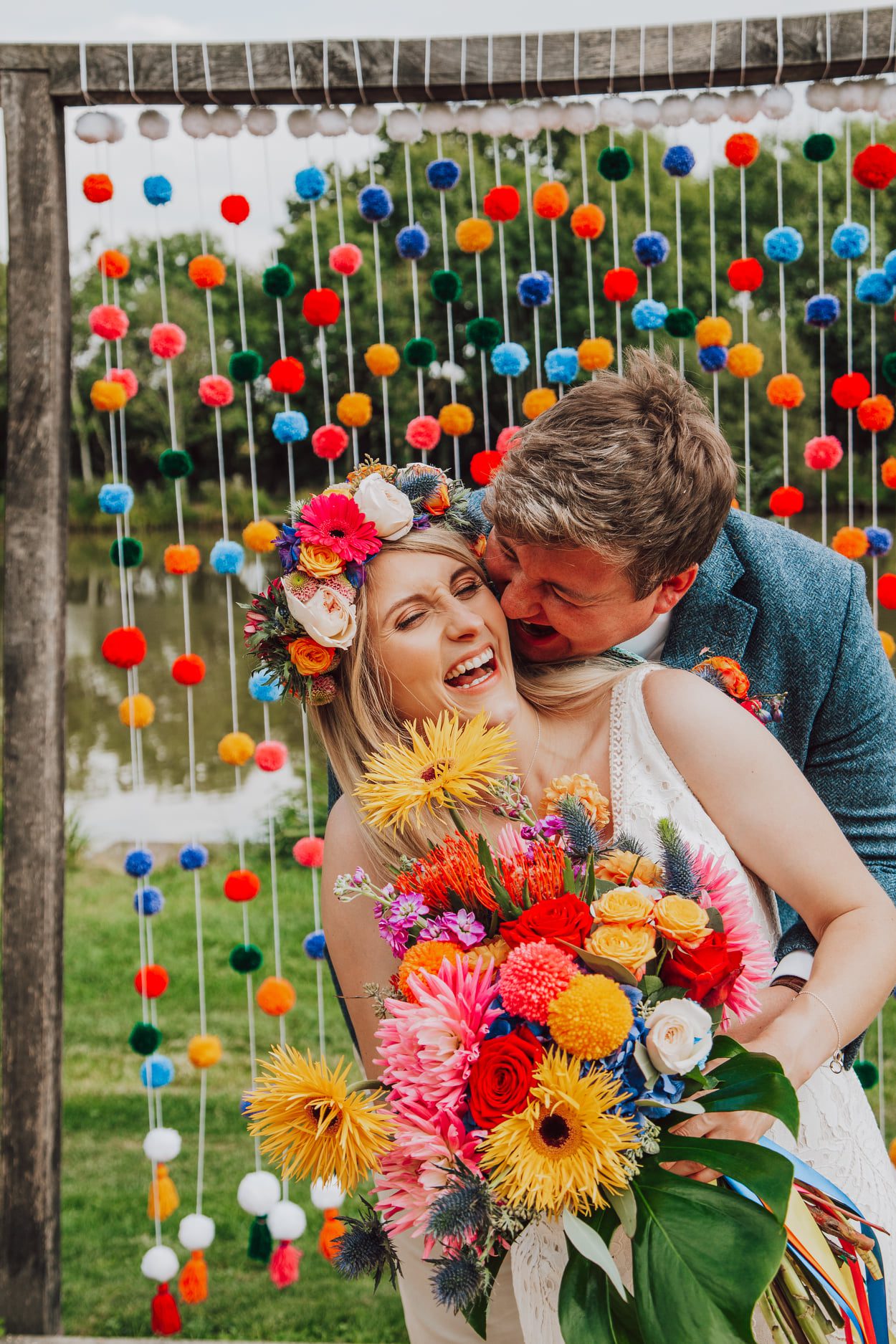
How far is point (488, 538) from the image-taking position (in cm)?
196

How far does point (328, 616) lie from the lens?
180 centimetres

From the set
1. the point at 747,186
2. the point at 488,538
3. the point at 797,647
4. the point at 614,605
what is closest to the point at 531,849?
the point at 614,605

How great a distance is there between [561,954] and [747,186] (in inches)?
411

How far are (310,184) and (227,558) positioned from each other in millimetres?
926

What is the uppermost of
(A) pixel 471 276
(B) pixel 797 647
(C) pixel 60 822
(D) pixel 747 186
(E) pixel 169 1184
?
(D) pixel 747 186

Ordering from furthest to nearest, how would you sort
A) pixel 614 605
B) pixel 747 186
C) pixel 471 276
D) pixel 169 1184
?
1. pixel 747 186
2. pixel 471 276
3. pixel 169 1184
4. pixel 614 605

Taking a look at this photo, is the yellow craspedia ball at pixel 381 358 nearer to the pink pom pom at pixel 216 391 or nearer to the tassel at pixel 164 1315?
the pink pom pom at pixel 216 391

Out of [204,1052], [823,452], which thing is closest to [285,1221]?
[204,1052]

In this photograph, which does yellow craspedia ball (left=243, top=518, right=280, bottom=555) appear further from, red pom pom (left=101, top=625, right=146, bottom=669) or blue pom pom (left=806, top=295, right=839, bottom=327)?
blue pom pom (left=806, top=295, right=839, bottom=327)

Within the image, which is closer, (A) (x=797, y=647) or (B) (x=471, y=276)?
(A) (x=797, y=647)

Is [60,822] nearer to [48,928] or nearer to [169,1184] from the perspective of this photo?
[48,928]

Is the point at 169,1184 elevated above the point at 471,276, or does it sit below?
below

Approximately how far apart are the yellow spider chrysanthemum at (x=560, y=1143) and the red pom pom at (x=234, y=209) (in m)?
2.39

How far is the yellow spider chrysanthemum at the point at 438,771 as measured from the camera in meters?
1.32
